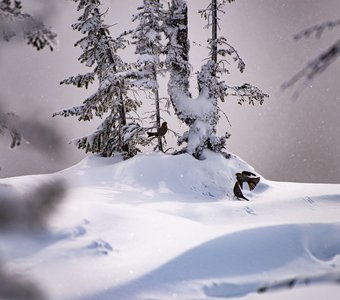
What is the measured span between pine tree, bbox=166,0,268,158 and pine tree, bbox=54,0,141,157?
7.14 feet

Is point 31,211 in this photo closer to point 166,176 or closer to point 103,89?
point 166,176

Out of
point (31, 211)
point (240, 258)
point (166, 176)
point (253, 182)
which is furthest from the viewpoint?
point (253, 182)

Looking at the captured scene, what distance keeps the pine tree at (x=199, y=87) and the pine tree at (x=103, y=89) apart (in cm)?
218

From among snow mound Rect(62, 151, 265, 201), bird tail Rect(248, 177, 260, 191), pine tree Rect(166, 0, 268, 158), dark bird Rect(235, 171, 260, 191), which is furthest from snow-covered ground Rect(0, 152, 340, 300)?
pine tree Rect(166, 0, 268, 158)

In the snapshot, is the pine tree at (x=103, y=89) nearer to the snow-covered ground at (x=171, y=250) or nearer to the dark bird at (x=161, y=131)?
the dark bird at (x=161, y=131)

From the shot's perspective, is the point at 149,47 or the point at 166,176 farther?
the point at 149,47

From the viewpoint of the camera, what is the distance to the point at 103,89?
1672 cm

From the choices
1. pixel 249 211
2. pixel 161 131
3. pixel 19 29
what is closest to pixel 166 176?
pixel 161 131

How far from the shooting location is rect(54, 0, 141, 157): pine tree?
17047mm

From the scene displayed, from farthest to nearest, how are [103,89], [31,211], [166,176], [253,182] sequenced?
1. [103,89]
2. [253,182]
3. [166,176]
4. [31,211]

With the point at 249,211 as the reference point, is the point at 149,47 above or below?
above

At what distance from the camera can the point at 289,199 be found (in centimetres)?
1116

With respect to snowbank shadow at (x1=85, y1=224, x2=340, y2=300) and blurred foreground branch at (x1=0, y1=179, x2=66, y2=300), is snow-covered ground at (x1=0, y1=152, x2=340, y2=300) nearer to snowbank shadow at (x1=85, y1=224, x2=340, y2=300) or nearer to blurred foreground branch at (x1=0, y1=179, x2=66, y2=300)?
snowbank shadow at (x1=85, y1=224, x2=340, y2=300)

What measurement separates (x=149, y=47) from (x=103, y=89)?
3.35m
